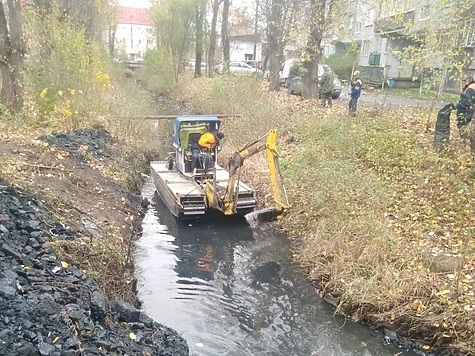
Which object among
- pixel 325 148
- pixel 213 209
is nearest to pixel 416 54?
pixel 325 148

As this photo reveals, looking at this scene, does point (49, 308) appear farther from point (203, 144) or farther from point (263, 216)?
point (203, 144)

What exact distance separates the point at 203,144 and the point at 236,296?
463 cm

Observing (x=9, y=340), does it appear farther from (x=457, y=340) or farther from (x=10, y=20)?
(x=10, y=20)

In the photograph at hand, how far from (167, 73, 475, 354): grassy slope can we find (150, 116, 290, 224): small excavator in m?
0.98

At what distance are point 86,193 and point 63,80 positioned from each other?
214 inches

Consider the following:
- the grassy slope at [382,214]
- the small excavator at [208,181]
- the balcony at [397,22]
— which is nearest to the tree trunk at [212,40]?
the balcony at [397,22]

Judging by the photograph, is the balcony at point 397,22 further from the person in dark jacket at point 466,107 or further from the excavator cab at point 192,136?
the excavator cab at point 192,136

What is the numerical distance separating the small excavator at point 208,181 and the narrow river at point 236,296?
0.56 metres

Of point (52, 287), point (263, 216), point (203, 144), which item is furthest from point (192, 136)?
point (52, 287)

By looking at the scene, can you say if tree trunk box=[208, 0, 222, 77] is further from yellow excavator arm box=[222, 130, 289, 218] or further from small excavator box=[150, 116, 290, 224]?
yellow excavator arm box=[222, 130, 289, 218]

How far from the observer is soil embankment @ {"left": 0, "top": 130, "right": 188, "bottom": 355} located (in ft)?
13.6

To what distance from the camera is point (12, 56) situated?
12.0 meters

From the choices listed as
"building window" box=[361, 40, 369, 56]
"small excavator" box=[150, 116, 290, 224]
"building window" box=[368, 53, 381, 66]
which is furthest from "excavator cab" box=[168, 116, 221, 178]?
"building window" box=[361, 40, 369, 56]

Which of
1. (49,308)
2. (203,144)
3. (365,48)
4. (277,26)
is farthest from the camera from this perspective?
(365,48)
